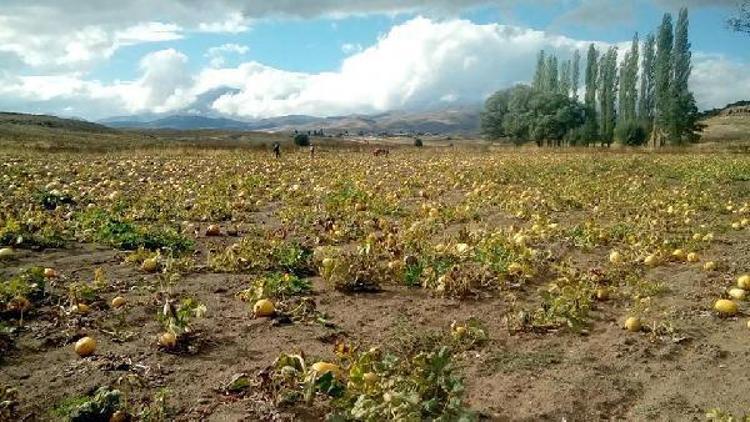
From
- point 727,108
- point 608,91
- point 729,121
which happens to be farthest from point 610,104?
point 727,108

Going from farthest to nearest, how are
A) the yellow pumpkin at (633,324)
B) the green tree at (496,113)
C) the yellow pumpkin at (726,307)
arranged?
the green tree at (496,113)
the yellow pumpkin at (726,307)
the yellow pumpkin at (633,324)

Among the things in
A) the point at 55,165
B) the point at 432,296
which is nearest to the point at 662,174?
the point at 432,296

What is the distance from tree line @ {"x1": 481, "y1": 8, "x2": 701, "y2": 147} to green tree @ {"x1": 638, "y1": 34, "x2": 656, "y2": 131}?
11cm

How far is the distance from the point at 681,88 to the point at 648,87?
10486mm

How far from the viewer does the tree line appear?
65.9m

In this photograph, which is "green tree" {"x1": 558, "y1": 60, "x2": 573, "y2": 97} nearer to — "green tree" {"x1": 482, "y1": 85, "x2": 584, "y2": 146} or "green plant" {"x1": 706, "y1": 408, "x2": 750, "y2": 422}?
"green tree" {"x1": 482, "y1": 85, "x2": 584, "y2": 146}

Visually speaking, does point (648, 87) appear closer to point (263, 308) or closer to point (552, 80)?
point (552, 80)

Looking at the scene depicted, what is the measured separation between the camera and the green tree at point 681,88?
65062mm

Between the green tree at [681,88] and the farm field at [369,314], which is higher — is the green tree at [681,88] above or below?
above

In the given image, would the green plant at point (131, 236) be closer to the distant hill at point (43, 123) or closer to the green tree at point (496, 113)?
the green tree at point (496, 113)

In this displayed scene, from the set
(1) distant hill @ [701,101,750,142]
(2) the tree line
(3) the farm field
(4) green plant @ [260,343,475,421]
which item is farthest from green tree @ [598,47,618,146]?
(4) green plant @ [260,343,475,421]

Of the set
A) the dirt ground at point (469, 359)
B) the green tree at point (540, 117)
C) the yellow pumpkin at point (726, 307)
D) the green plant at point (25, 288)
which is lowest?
the dirt ground at point (469, 359)

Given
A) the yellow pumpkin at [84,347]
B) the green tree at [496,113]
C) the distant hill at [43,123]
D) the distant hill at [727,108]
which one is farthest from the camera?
the distant hill at [727,108]

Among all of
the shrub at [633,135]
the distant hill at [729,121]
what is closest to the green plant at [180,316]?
the shrub at [633,135]
